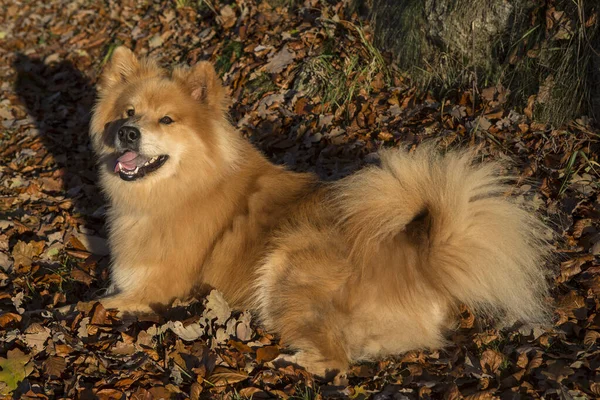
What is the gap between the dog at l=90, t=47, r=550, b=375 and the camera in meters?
3.08

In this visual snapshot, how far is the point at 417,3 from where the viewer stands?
16.6 feet

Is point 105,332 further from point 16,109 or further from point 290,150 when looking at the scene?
point 16,109

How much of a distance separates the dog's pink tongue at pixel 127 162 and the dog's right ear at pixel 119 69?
25.6 inches

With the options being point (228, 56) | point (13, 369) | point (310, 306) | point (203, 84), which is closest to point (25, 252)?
point (13, 369)

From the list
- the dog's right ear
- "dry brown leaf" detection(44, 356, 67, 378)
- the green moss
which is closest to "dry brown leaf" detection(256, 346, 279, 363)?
"dry brown leaf" detection(44, 356, 67, 378)

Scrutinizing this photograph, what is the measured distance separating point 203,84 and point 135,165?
704mm

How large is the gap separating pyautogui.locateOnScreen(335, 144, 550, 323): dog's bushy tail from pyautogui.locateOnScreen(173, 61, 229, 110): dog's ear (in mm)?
1230

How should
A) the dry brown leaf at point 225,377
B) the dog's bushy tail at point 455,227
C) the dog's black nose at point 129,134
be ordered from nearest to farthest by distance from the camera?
the dog's bushy tail at point 455,227, the dry brown leaf at point 225,377, the dog's black nose at point 129,134

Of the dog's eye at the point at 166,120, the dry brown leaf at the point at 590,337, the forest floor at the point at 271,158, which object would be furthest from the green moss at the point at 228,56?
the dry brown leaf at the point at 590,337

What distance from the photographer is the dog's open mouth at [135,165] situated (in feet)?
12.6

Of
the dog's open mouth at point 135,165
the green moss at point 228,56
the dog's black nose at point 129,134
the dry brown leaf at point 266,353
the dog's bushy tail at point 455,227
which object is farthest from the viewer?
the green moss at point 228,56

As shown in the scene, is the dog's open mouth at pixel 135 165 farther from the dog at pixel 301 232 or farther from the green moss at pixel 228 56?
the green moss at pixel 228 56

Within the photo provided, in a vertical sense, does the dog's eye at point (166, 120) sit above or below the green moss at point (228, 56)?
below

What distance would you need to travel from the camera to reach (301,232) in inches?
137
